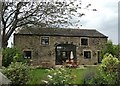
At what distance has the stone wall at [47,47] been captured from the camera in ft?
121

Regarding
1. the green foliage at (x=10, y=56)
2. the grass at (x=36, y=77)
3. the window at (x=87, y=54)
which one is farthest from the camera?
the window at (x=87, y=54)

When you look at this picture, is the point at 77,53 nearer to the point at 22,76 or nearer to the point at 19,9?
the point at 19,9

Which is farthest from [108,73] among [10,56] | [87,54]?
[87,54]

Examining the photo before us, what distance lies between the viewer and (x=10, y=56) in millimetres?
25125

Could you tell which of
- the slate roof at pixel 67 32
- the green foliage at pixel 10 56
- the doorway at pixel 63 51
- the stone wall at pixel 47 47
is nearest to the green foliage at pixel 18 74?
the green foliage at pixel 10 56

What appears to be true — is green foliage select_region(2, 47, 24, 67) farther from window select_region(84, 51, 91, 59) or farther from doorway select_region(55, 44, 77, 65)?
window select_region(84, 51, 91, 59)

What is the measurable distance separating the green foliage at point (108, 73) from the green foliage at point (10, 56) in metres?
10.2

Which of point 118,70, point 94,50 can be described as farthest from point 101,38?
point 118,70

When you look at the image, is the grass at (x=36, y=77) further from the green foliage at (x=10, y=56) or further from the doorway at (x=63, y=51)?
the doorway at (x=63, y=51)

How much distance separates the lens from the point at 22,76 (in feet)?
43.1

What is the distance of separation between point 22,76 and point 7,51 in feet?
40.7

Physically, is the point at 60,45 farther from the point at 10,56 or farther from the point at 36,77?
the point at 36,77

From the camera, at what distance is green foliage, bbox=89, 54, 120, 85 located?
1298 centimetres

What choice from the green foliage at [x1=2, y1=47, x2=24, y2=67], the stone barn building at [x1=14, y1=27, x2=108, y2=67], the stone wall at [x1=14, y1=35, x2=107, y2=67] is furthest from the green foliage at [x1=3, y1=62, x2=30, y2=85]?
the stone wall at [x1=14, y1=35, x2=107, y2=67]
